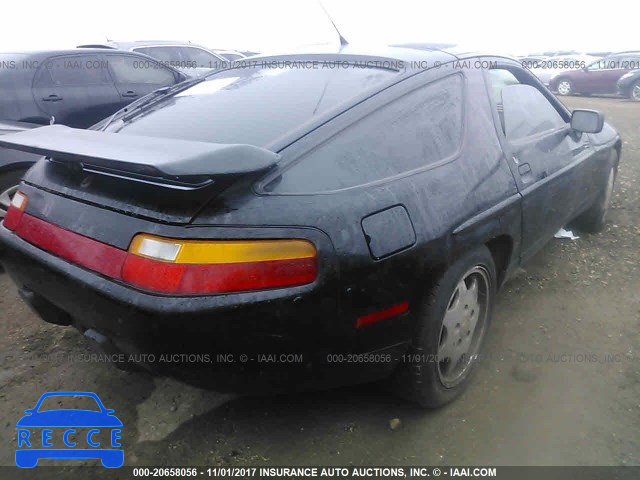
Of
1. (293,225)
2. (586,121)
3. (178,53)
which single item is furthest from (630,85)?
(293,225)

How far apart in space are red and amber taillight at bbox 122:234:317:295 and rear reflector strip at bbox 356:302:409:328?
0.28 metres

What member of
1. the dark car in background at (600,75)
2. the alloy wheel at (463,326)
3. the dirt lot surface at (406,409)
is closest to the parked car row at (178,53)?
the dirt lot surface at (406,409)

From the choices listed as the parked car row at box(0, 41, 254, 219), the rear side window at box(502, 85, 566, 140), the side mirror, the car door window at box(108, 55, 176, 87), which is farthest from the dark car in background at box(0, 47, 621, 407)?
the car door window at box(108, 55, 176, 87)

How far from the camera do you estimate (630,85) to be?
12992 millimetres

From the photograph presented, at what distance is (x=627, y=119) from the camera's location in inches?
Answer: 372

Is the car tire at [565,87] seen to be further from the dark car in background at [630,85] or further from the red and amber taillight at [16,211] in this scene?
the red and amber taillight at [16,211]

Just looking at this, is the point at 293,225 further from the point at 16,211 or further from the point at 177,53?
the point at 177,53

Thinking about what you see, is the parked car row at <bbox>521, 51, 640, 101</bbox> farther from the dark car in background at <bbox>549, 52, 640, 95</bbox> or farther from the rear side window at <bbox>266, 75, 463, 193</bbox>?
the rear side window at <bbox>266, 75, 463, 193</bbox>

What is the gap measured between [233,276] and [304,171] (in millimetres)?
434

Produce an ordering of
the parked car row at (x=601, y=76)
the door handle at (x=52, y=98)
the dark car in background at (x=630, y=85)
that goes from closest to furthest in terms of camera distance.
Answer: the door handle at (x=52, y=98)
the dark car in background at (x=630, y=85)
the parked car row at (x=601, y=76)

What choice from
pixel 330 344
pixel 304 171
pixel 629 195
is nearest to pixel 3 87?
pixel 304 171

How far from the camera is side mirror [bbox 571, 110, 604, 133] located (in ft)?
9.64

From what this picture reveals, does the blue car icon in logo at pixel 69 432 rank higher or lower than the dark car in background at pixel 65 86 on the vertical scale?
lower

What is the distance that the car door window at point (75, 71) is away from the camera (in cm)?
465
